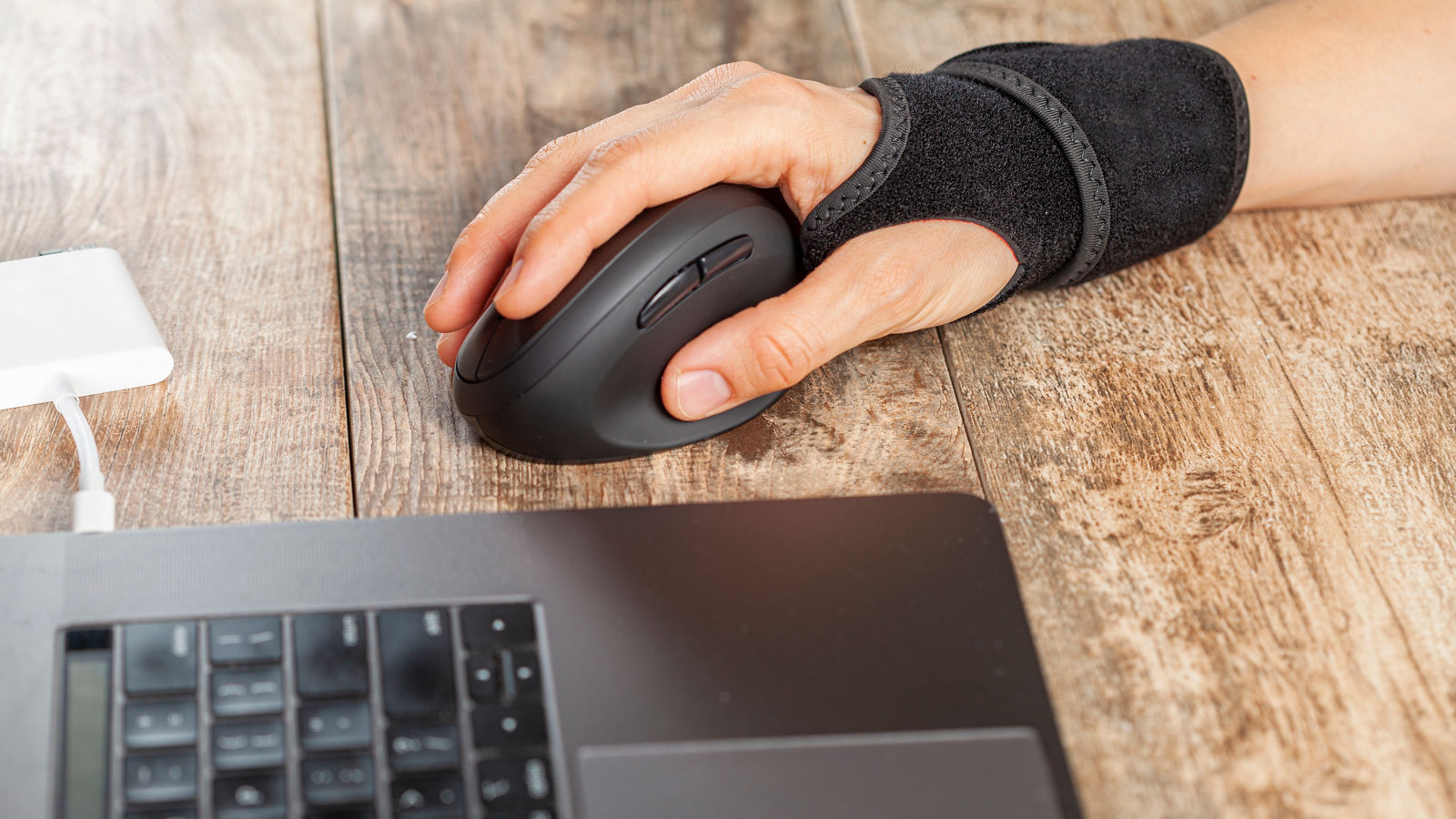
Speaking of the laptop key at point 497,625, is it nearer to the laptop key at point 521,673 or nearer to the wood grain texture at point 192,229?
the laptop key at point 521,673

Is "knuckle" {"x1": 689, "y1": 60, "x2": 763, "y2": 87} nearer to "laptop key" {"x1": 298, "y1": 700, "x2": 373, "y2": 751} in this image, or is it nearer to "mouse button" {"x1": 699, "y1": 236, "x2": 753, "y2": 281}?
"mouse button" {"x1": 699, "y1": 236, "x2": 753, "y2": 281}

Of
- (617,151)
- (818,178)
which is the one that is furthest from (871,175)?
(617,151)

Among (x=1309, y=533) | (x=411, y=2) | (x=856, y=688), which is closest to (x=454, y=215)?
(x=411, y=2)

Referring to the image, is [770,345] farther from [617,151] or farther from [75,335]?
[75,335]

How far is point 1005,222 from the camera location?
1.88ft

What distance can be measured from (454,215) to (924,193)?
10.9 inches

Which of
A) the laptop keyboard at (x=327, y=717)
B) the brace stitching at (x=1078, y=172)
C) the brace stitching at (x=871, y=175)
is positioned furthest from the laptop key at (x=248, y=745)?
the brace stitching at (x=1078, y=172)

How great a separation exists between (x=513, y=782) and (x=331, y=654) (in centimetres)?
9

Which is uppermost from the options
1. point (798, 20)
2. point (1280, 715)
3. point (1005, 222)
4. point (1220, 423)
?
point (798, 20)

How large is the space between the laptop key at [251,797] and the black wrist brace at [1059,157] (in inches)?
13.1

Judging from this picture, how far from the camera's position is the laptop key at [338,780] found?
373mm

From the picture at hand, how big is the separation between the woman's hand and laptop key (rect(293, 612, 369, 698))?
151mm

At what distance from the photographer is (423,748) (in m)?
0.39

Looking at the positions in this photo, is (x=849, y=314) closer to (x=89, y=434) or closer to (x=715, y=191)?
(x=715, y=191)
